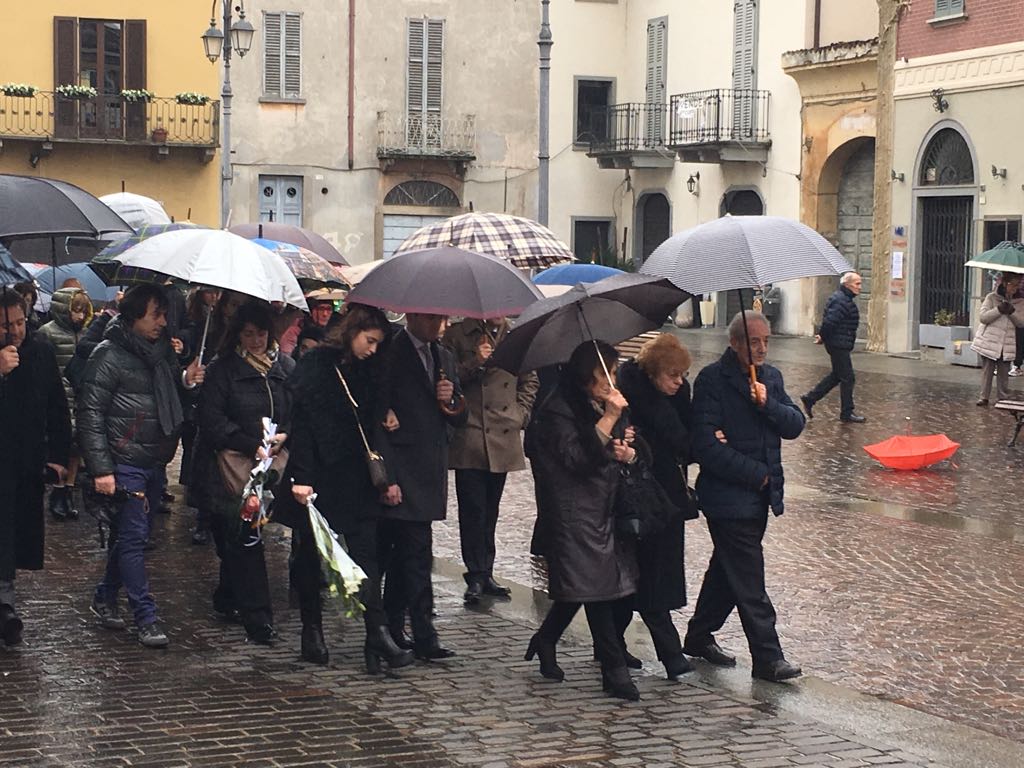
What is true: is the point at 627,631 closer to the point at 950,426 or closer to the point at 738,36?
the point at 950,426

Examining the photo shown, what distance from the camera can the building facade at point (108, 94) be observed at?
36469mm

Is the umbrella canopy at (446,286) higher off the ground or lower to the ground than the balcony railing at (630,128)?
lower

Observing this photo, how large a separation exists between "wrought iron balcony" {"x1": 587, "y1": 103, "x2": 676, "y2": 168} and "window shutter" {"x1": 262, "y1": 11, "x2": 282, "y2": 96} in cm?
727

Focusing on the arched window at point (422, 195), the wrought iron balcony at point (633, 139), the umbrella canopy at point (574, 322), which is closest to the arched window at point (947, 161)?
the wrought iron balcony at point (633, 139)

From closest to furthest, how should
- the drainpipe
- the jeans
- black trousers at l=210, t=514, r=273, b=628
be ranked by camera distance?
1. the jeans
2. black trousers at l=210, t=514, r=273, b=628
3. the drainpipe

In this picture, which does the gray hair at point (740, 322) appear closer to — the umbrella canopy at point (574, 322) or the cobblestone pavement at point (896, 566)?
the umbrella canopy at point (574, 322)

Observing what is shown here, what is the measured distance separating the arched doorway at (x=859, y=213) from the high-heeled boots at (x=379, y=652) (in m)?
25.5

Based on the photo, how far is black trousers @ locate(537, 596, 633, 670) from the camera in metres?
7.49

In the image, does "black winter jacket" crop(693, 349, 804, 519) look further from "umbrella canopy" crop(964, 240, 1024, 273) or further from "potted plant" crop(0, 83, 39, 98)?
"potted plant" crop(0, 83, 39, 98)

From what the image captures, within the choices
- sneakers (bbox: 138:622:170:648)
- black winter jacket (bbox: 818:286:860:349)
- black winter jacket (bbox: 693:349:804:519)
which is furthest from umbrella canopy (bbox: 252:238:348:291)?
Answer: black winter jacket (bbox: 818:286:860:349)

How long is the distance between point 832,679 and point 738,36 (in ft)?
96.6

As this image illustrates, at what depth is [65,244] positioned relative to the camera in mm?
16625

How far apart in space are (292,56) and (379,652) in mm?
33140

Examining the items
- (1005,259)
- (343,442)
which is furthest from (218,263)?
(1005,259)
